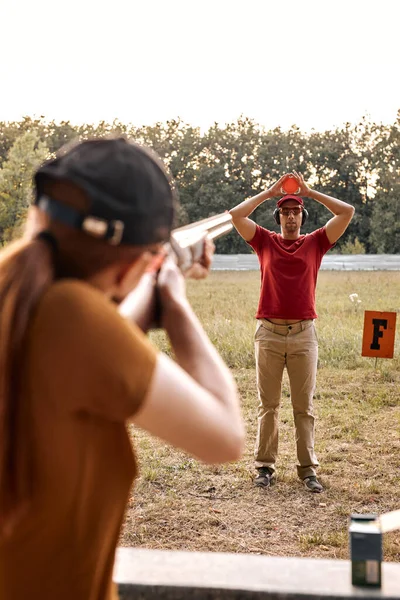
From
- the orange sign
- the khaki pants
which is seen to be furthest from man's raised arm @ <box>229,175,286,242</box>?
the orange sign

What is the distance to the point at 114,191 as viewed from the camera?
972 mm

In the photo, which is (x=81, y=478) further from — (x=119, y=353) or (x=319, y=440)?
(x=319, y=440)

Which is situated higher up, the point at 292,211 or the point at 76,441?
the point at 292,211

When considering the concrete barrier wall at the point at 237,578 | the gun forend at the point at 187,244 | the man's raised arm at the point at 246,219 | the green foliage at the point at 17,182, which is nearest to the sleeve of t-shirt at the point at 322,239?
the man's raised arm at the point at 246,219

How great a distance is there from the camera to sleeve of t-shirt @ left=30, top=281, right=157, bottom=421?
89cm

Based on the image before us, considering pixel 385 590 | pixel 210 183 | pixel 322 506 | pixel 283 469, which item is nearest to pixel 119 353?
pixel 385 590

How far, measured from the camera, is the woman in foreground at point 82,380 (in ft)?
2.97

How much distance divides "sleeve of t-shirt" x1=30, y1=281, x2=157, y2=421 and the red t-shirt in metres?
4.47

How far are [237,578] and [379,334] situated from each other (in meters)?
5.86

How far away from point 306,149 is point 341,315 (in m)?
22.5

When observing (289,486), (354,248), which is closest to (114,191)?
(289,486)

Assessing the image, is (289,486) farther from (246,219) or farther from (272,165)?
(272,165)

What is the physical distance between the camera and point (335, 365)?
1009cm

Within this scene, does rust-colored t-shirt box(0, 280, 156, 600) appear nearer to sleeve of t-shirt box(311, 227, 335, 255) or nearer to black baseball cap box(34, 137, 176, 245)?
black baseball cap box(34, 137, 176, 245)
